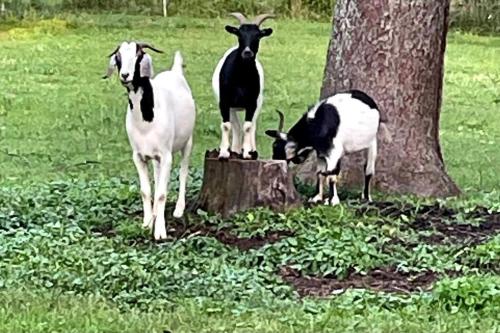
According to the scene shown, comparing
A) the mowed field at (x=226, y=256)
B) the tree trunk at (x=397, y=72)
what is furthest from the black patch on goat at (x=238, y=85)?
the tree trunk at (x=397, y=72)

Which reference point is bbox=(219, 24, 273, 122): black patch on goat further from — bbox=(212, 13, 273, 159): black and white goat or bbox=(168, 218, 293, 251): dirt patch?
bbox=(168, 218, 293, 251): dirt patch

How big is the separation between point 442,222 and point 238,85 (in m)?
1.91

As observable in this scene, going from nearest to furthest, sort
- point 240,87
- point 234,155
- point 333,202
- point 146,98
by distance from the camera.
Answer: point 146,98 < point 240,87 < point 234,155 < point 333,202

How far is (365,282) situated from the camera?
7770 millimetres

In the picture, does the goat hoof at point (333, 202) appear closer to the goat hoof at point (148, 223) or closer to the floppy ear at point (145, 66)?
the goat hoof at point (148, 223)

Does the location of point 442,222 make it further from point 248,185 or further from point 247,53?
point 247,53

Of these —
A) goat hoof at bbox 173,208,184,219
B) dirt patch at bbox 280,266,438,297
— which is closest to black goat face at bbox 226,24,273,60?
goat hoof at bbox 173,208,184,219

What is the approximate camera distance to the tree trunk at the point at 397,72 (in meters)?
11.5

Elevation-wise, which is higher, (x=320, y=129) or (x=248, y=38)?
(x=248, y=38)

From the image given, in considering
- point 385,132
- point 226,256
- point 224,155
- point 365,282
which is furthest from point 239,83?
point 385,132

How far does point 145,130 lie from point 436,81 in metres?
3.73

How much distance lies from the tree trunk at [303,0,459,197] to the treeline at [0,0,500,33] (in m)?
24.3

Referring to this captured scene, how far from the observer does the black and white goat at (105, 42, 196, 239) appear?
8.73 meters

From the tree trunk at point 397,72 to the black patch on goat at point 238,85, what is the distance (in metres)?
2.24
